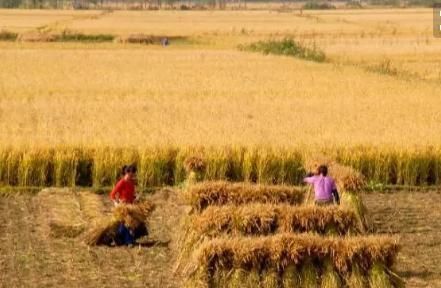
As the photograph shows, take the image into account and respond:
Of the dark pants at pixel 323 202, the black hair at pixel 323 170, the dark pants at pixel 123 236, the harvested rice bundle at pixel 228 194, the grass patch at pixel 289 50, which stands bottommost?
A: the grass patch at pixel 289 50

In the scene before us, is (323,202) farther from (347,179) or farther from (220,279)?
(220,279)

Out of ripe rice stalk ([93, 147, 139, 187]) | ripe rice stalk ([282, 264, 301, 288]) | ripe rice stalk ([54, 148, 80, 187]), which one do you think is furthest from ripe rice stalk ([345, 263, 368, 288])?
ripe rice stalk ([54, 148, 80, 187])

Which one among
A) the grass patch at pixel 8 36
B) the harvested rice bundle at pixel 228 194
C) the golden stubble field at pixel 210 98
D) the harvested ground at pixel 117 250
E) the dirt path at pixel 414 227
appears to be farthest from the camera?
the grass patch at pixel 8 36

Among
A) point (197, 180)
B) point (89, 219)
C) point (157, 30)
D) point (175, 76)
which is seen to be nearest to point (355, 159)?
point (197, 180)

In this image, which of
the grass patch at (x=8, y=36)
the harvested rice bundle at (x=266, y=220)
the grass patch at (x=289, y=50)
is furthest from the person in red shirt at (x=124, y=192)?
the grass patch at (x=8, y=36)

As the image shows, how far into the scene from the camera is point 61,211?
15.5m

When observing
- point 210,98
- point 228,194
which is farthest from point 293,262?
point 210,98

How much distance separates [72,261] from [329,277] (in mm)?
3411

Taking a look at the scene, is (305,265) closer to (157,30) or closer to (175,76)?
(175,76)

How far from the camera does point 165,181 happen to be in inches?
716

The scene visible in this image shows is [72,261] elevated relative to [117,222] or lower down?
lower down

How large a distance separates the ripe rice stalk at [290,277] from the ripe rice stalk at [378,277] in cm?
66

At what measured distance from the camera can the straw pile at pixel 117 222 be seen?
13.6 meters

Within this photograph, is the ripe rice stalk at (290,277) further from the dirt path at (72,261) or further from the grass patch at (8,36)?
the grass patch at (8,36)
